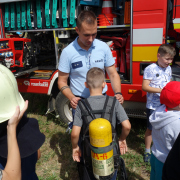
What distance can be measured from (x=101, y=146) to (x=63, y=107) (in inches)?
107

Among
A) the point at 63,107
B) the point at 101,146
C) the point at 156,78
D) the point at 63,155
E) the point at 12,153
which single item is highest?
the point at 156,78

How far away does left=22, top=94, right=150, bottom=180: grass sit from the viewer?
2.91m

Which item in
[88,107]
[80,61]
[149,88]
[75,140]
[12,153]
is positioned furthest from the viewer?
[149,88]

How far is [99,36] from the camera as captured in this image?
4.27 meters

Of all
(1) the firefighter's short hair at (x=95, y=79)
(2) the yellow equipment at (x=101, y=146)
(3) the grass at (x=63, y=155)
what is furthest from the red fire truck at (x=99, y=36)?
(2) the yellow equipment at (x=101, y=146)

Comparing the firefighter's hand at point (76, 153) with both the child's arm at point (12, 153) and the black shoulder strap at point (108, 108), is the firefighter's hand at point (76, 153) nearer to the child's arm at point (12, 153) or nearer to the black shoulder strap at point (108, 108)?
the black shoulder strap at point (108, 108)

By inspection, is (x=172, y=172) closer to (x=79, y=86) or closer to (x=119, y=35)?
(x=79, y=86)

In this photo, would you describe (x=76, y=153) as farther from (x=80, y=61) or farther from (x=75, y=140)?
(x=80, y=61)

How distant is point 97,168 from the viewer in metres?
1.59

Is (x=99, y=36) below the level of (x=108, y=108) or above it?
above

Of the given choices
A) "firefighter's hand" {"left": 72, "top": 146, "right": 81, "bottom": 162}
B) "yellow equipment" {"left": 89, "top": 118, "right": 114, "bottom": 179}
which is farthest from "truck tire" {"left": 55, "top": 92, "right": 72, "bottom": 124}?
"yellow equipment" {"left": 89, "top": 118, "right": 114, "bottom": 179}

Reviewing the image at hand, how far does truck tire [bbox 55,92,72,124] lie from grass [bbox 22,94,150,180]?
166 millimetres

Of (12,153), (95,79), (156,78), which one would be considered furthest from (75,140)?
(156,78)

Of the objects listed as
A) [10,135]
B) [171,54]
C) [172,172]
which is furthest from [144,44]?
[10,135]
